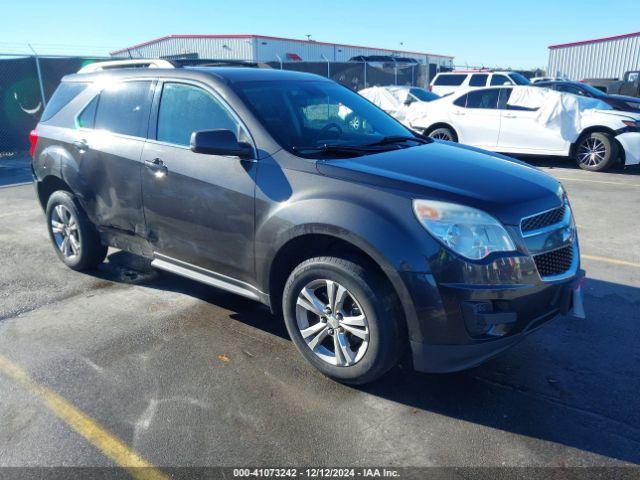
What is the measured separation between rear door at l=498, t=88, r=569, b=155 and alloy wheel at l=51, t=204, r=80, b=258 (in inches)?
340

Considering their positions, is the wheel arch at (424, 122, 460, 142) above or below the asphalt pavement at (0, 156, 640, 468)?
above

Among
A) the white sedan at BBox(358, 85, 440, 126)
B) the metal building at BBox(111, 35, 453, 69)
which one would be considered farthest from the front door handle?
the metal building at BBox(111, 35, 453, 69)

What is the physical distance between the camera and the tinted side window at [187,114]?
144 inches

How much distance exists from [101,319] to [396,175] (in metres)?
2.62

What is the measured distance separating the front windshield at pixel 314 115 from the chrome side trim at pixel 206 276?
989 millimetres

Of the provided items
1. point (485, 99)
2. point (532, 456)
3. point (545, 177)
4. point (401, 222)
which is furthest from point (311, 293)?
point (485, 99)

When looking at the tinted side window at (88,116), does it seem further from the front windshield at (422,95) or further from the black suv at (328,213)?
the front windshield at (422,95)

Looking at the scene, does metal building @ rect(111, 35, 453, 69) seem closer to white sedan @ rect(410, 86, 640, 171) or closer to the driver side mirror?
white sedan @ rect(410, 86, 640, 171)

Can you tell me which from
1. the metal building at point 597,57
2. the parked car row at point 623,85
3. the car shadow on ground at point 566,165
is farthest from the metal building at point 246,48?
the car shadow on ground at point 566,165

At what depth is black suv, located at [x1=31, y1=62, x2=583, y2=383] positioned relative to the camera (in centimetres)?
276

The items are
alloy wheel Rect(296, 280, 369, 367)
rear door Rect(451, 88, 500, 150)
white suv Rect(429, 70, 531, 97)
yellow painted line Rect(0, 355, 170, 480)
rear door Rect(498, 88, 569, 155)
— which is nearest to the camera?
yellow painted line Rect(0, 355, 170, 480)

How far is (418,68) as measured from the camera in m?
26.6

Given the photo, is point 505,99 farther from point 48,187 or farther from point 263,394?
point 263,394

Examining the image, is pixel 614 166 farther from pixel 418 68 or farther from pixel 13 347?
pixel 418 68
